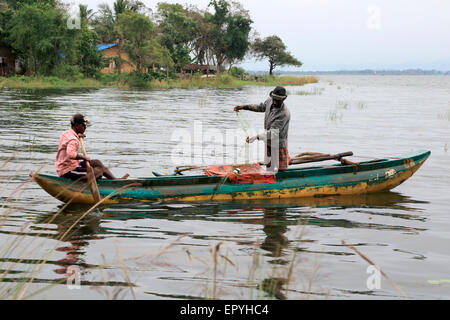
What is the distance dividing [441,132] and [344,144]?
17.5 feet

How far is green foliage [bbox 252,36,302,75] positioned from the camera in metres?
77.9

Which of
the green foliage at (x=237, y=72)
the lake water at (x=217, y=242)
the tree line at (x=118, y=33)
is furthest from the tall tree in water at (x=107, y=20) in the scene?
the lake water at (x=217, y=242)

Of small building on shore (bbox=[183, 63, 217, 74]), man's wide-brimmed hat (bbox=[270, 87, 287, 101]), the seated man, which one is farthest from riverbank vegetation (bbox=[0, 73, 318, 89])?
man's wide-brimmed hat (bbox=[270, 87, 287, 101])

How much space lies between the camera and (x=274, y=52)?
7881 cm

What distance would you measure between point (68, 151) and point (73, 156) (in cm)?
12

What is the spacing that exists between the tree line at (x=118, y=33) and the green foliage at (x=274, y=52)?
1253 cm

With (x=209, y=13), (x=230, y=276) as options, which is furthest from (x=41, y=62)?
(x=230, y=276)

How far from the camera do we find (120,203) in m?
7.90

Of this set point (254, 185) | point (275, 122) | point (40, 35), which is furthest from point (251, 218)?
point (40, 35)

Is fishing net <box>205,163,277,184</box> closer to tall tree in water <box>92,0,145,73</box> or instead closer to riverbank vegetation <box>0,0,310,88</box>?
riverbank vegetation <box>0,0,310,88</box>

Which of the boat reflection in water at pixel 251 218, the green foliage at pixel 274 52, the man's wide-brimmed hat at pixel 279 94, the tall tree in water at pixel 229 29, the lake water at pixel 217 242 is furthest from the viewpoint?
the green foliage at pixel 274 52

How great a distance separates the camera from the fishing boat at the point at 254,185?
24.7 feet

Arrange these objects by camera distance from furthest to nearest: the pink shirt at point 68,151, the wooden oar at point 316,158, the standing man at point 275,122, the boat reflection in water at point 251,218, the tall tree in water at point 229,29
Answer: the tall tree in water at point 229,29
the wooden oar at point 316,158
the standing man at point 275,122
the pink shirt at point 68,151
the boat reflection in water at point 251,218

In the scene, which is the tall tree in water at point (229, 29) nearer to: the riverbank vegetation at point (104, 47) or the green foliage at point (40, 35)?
the riverbank vegetation at point (104, 47)
